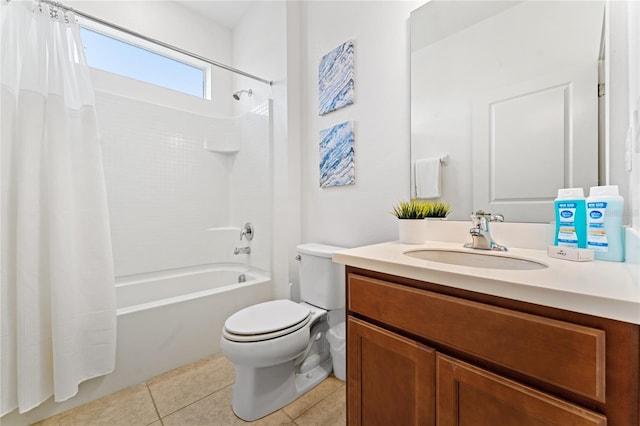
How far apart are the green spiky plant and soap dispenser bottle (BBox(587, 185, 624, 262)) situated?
1.56 feet

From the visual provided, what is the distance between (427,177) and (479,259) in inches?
18.4

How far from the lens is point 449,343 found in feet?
2.12

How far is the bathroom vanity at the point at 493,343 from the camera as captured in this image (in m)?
0.45

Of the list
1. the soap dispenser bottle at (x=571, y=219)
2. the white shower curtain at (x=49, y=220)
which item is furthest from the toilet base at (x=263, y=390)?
the soap dispenser bottle at (x=571, y=219)

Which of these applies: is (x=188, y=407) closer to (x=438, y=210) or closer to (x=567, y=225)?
(x=438, y=210)

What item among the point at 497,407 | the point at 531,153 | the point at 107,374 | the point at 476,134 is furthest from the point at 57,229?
the point at 531,153

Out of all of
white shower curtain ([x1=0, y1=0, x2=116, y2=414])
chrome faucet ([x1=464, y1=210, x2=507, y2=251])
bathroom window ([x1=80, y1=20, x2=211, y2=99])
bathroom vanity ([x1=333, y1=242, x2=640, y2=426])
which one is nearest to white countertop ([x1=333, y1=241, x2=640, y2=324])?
bathroom vanity ([x1=333, y1=242, x2=640, y2=426])

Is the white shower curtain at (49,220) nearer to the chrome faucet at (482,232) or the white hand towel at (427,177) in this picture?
the white hand towel at (427,177)

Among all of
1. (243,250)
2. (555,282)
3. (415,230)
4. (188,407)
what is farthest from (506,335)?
(243,250)

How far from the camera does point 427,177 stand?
49.6 inches

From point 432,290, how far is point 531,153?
72 centimetres

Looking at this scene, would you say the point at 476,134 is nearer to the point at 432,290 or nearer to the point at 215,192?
the point at 432,290

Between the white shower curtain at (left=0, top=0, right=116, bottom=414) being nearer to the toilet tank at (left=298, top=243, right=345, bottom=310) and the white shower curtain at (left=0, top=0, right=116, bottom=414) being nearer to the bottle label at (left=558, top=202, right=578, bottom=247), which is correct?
the toilet tank at (left=298, top=243, right=345, bottom=310)

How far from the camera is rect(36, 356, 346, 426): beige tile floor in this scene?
118cm
